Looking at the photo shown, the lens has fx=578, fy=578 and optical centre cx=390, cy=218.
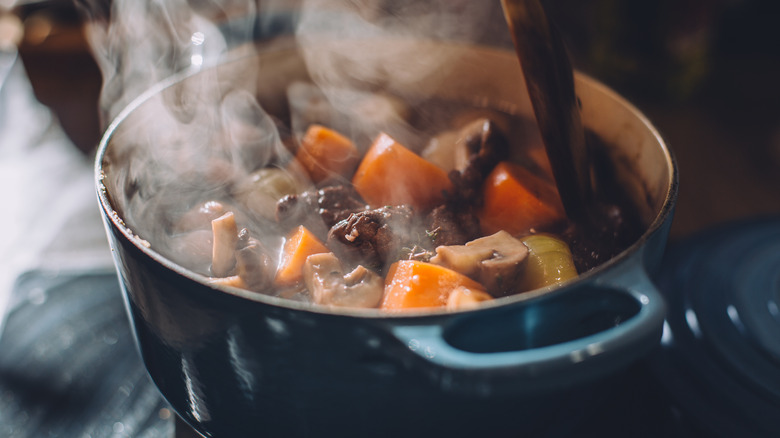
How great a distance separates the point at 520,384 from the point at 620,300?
7.3 inches

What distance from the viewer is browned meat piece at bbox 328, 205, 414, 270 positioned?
3.34 feet

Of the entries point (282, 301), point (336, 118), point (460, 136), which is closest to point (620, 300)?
point (282, 301)

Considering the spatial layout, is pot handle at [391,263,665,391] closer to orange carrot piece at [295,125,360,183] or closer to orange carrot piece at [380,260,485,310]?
orange carrot piece at [380,260,485,310]

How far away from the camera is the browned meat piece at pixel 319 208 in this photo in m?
1.11

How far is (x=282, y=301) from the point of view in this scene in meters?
0.59

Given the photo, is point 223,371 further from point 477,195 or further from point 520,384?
point 477,195

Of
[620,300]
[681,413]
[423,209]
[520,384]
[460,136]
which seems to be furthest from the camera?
[460,136]

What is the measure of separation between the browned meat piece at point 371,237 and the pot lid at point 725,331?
1.56 feet

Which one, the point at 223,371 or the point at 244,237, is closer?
the point at 223,371

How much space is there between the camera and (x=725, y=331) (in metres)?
0.97

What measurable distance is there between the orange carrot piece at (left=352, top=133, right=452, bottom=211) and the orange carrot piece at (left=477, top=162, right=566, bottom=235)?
0.31 ft

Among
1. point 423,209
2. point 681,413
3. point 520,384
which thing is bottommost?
point 681,413

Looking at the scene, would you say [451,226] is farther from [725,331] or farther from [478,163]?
[725,331]

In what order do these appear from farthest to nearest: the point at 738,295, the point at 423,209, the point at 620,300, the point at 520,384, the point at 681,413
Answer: the point at 423,209 < the point at 738,295 < the point at 681,413 < the point at 620,300 < the point at 520,384
